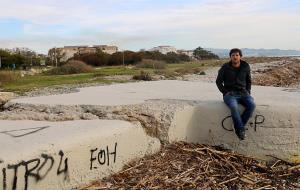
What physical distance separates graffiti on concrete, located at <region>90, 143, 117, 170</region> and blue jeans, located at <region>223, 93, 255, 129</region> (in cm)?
191

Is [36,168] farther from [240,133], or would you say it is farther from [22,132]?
[240,133]

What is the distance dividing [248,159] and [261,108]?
0.72 m

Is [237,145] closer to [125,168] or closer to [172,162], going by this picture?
[172,162]

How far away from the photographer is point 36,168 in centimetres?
443

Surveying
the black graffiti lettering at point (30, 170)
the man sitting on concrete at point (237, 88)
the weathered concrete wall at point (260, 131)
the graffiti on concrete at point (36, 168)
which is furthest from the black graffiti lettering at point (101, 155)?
the man sitting on concrete at point (237, 88)

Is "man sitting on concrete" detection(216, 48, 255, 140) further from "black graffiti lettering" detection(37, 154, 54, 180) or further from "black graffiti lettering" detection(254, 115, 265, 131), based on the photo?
"black graffiti lettering" detection(37, 154, 54, 180)

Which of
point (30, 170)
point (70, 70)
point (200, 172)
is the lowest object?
point (70, 70)

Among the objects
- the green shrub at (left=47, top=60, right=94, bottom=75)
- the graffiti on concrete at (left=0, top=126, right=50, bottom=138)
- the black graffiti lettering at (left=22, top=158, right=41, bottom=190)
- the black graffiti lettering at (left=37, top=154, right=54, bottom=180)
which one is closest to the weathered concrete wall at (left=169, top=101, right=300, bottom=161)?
the graffiti on concrete at (left=0, top=126, right=50, bottom=138)

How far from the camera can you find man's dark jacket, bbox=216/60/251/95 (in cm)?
682

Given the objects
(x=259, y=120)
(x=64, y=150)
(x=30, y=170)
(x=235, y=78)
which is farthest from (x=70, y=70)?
(x=30, y=170)

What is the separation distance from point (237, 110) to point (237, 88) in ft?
1.12

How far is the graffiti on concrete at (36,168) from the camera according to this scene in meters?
4.19

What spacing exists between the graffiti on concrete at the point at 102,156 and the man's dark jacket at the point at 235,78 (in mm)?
2127

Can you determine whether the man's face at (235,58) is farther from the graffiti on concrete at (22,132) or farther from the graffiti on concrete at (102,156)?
the graffiti on concrete at (22,132)
